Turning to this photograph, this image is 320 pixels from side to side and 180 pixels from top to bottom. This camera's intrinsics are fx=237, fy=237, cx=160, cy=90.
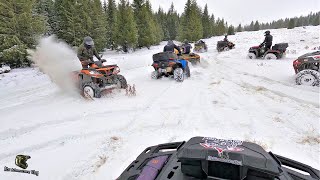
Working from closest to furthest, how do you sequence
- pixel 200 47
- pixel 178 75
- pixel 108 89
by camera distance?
pixel 108 89 < pixel 178 75 < pixel 200 47

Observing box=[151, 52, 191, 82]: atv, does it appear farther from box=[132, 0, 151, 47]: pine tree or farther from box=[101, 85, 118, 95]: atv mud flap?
box=[132, 0, 151, 47]: pine tree

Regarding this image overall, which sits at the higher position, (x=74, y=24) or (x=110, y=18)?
(x=110, y=18)

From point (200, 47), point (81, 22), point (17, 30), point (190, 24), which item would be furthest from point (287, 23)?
point (17, 30)

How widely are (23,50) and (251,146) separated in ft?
77.7

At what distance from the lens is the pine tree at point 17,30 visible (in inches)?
817

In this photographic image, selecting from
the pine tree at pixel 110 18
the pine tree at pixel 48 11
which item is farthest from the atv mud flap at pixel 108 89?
the pine tree at pixel 110 18

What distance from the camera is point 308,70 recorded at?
884 centimetres

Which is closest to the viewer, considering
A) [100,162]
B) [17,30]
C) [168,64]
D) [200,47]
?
[100,162]

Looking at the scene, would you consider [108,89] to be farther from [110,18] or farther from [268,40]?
[110,18]

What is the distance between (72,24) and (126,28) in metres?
9.26

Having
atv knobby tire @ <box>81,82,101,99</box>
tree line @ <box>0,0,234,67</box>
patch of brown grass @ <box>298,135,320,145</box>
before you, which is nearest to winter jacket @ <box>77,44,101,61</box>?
atv knobby tire @ <box>81,82,101,99</box>

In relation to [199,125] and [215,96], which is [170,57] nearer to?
[215,96]

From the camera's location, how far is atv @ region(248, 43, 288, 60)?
16.7 metres

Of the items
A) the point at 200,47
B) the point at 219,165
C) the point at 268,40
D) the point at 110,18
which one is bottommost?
the point at 219,165
